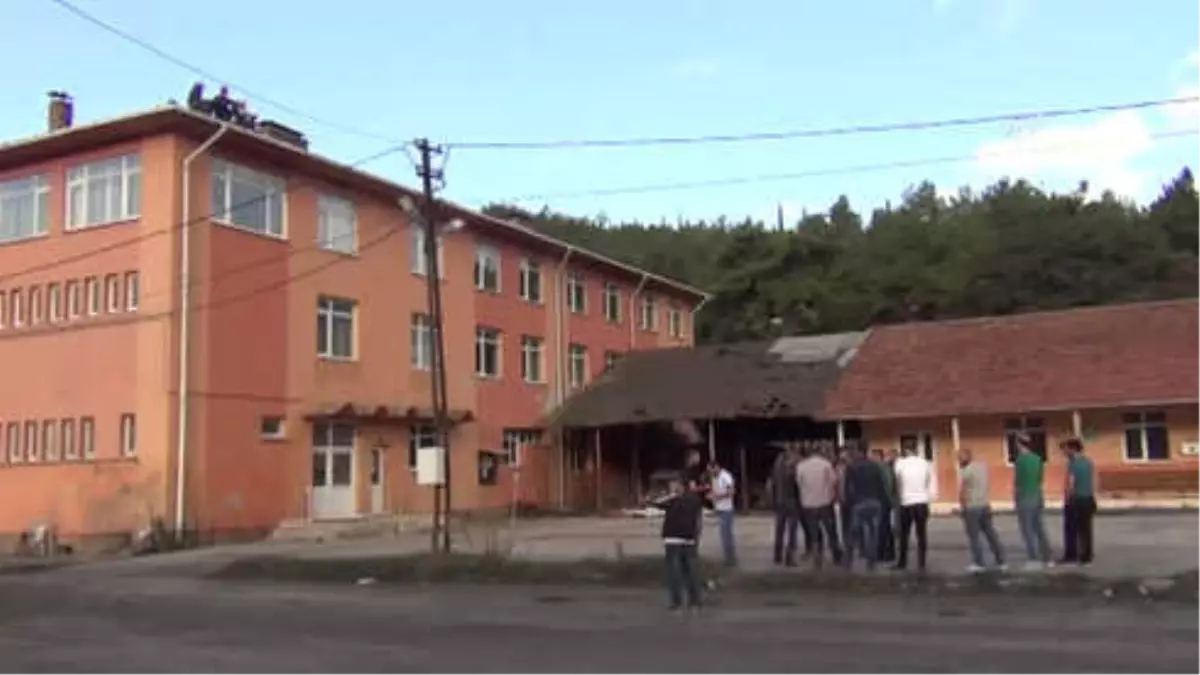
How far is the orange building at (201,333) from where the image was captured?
30.5 m

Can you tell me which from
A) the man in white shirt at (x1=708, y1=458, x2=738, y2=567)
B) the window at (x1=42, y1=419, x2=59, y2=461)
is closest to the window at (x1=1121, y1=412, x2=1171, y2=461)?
the man in white shirt at (x1=708, y1=458, x2=738, y2=567)

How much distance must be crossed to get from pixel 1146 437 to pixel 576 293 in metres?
21.1

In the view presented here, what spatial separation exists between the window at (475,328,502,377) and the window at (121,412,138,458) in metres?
13.3

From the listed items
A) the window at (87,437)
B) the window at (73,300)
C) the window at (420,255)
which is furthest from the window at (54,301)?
the window at (420,255)

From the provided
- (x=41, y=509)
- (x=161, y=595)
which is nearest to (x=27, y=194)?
(x=41, y=509)

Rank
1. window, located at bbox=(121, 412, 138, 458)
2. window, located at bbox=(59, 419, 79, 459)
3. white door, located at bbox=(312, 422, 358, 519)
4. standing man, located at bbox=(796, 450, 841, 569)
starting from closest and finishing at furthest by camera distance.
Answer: standing man, located at bbox=(796, 450, 841, 569) → window, located at bbox=(121, 412, 138, 458) → window, located at bbox=(59, 419, 79, 459) → white door, located at bbox=(312, 422, 358, 519)

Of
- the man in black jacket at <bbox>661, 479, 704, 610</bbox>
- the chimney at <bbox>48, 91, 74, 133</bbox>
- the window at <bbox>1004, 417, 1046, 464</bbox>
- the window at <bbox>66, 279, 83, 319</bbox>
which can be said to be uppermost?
the chimney at <bbox>48, 91, 74, 133</bbox>

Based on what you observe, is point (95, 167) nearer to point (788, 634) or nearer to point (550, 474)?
point (550, 474)

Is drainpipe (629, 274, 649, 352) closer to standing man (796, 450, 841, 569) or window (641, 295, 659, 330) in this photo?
window (641, 295, 659, 330)

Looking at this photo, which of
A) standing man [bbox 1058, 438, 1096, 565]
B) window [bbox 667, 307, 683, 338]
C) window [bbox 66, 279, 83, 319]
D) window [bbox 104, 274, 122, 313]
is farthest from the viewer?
window [bbox 667, 307, 683, 338]

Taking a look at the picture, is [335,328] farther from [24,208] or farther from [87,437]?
[24,208]

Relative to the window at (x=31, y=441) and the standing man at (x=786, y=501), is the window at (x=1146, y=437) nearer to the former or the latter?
the standing man at (x=786, y=501)

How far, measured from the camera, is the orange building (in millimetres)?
30547

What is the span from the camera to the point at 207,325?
31078 millimetres
